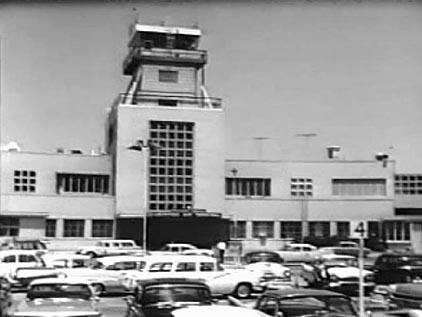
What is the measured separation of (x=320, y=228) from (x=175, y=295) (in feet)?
25.2

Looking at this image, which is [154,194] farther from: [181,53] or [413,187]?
[413,187]

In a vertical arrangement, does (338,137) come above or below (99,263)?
above

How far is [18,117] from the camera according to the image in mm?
4961

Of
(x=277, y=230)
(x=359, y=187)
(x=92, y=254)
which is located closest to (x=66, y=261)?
(x=92, y=254)

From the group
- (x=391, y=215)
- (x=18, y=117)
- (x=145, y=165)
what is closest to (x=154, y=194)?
(x=145, y=165)

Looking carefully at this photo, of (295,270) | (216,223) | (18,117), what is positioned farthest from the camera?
(216,223)

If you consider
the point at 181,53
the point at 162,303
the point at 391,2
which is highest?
the point at 181,53

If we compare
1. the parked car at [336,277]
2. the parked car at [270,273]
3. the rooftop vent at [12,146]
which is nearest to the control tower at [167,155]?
the rooftop vent at [12,146]

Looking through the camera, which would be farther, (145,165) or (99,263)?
(145,165)

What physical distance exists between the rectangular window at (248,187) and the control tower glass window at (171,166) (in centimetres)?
69

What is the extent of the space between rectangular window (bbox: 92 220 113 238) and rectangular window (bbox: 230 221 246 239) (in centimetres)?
193

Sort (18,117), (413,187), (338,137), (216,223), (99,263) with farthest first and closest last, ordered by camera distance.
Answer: (216,223) → (413,187) → (99,263) → (338,137) → (18,117)

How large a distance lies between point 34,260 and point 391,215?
5.89 m

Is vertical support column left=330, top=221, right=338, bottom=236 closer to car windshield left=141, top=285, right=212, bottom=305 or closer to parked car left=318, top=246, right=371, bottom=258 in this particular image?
parked car left=318, top=246, right=371, bottom=258
